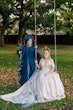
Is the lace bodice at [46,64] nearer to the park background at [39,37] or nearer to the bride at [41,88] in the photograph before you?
the bride at [41,88]

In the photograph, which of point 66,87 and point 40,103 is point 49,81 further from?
point 66,87

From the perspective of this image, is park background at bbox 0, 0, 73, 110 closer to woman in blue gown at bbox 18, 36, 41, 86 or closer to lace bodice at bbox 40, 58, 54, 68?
woman in blue gown at bbox 18, 36, 41, 86

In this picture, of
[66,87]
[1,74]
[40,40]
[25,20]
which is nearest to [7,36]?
[40,40]

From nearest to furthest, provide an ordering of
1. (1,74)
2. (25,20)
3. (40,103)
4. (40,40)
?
(40,103) → (1,74) → (25,20) → (40,40)

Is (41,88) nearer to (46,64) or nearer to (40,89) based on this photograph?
(40,89)

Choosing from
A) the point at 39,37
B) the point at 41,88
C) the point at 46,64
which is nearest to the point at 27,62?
the point at 46,64

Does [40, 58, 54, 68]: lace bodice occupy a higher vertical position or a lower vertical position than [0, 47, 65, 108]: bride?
higher

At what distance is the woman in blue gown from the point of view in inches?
343

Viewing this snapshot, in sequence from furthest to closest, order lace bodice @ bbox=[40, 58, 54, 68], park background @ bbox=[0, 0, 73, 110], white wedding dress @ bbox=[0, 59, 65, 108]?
park background @ bbox=[0, 0, 73, 110] < lace bodice @ bbox=[40, 58, 54, 68] < white wedding dress @ bbox=[0, 59, 65, 108]

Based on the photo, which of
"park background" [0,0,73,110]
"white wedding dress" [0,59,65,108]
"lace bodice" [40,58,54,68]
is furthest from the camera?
"park background" [0,0,73,110]

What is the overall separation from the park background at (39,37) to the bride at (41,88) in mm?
250

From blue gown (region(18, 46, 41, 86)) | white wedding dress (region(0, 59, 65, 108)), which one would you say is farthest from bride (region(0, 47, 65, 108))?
blue gown (region(18, 46, 41, 86))

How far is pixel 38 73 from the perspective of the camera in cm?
811

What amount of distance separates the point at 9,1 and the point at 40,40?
62.4 ft
